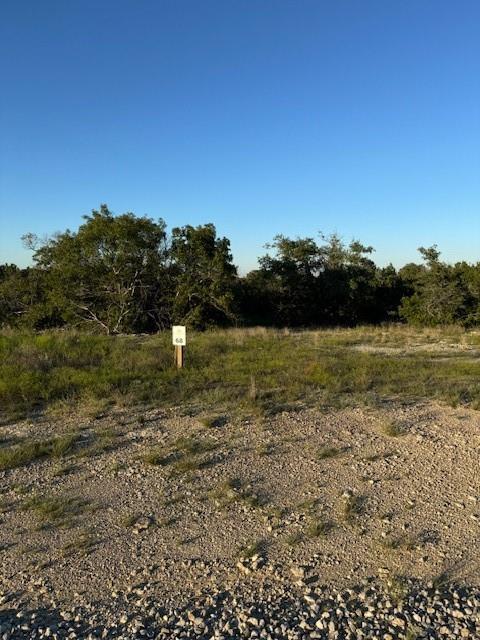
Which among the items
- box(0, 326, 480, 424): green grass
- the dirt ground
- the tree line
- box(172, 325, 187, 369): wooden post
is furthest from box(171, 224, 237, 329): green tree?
the dirt ground

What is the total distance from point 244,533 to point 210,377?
563 centimetres

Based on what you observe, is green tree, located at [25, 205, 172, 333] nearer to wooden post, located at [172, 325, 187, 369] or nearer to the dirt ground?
wooden post, located at [172, 325, 187, 369]

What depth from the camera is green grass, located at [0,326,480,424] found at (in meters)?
7.69

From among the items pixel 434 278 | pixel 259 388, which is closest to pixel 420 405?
pixel 259 388

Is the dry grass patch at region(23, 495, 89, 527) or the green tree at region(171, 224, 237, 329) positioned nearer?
the dry grass patch at region(23, 495, 89, 527)

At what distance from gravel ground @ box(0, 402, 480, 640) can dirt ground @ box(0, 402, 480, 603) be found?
15 millimetres

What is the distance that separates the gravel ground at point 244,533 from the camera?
3.04 m

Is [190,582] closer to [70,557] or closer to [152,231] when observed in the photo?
[70,557]

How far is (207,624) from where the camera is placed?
298cm

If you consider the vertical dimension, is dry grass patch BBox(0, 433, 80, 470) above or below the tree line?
below

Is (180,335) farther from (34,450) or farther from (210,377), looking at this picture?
(34,450)

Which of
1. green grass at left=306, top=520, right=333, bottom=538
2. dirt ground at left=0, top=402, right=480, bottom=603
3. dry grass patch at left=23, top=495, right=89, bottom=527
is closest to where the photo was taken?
dirt ground at left=0, top=402, right=480, bottom=603

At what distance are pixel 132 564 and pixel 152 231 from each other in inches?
932

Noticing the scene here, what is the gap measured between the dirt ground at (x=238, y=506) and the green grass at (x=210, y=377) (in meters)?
1.13
